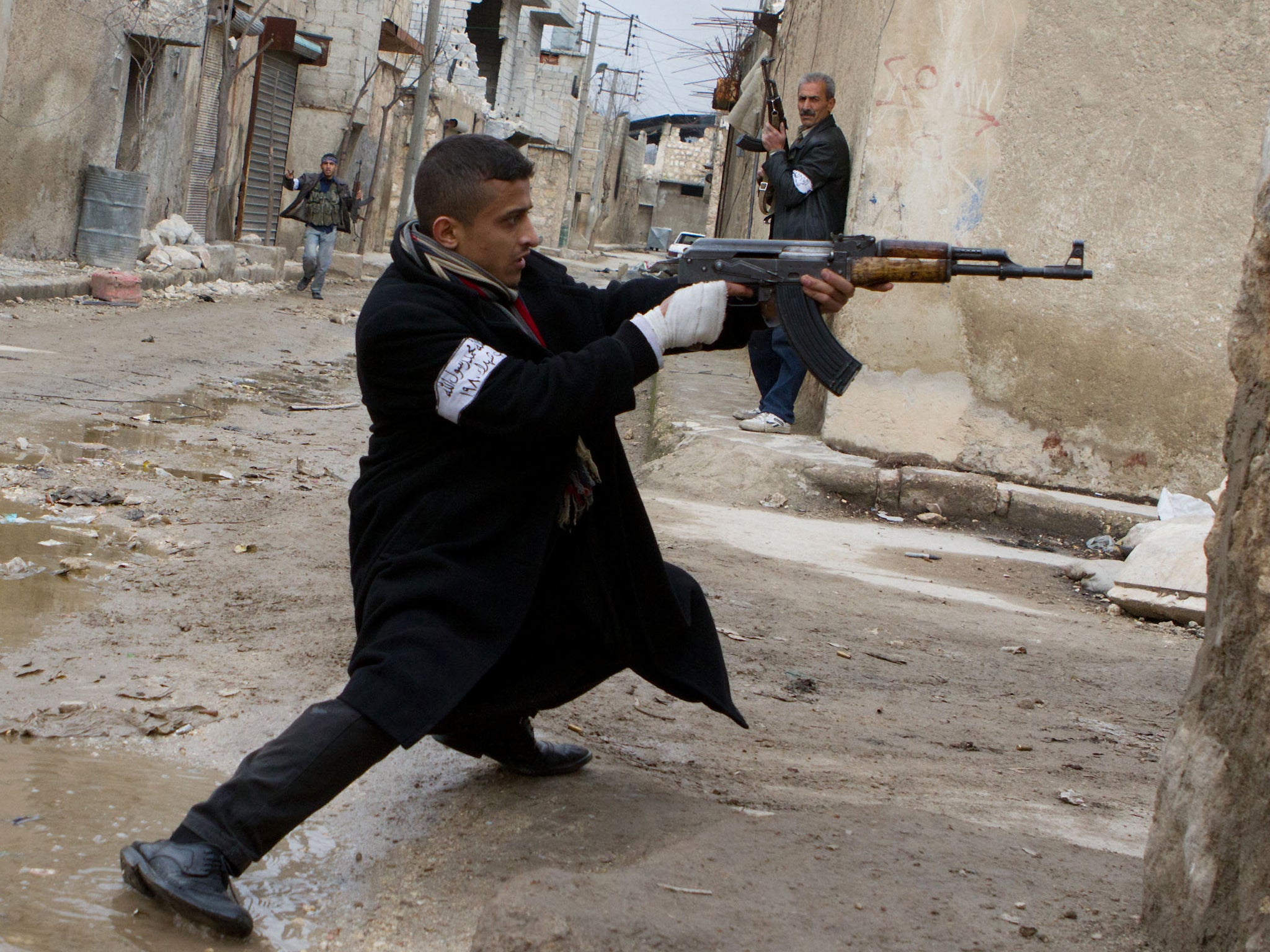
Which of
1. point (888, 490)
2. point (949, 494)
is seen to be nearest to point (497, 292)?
point (888, 490)

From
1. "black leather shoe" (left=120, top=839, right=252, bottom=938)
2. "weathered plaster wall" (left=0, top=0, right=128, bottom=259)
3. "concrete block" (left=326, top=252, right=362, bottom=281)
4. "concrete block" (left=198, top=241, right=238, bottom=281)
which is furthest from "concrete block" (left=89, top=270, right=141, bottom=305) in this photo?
"black leather shoe" (left=120, top=839, right=252, bottom=938)

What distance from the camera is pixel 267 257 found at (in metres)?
16.5

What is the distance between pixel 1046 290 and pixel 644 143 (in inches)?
2130

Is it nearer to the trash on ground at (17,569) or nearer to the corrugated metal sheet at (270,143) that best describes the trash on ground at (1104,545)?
the trash on ground at (17,569)

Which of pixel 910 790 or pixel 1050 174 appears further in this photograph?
pixel 1050 174

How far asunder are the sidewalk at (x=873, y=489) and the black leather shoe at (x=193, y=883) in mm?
4104

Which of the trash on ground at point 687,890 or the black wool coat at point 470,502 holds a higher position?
the black wool coat at point 470,502

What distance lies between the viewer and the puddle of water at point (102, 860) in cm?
198

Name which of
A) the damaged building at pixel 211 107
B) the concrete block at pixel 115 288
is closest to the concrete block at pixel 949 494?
the concrete block at pixel 115 288

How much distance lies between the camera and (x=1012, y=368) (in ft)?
20.2

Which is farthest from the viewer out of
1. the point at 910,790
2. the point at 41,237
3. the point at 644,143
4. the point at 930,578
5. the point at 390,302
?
the point at 644,143

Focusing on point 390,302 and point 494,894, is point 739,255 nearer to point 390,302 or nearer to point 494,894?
point 390,302

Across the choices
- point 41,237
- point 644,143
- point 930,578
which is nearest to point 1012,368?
point 930,578

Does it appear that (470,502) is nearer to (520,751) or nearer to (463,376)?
(463,376)
